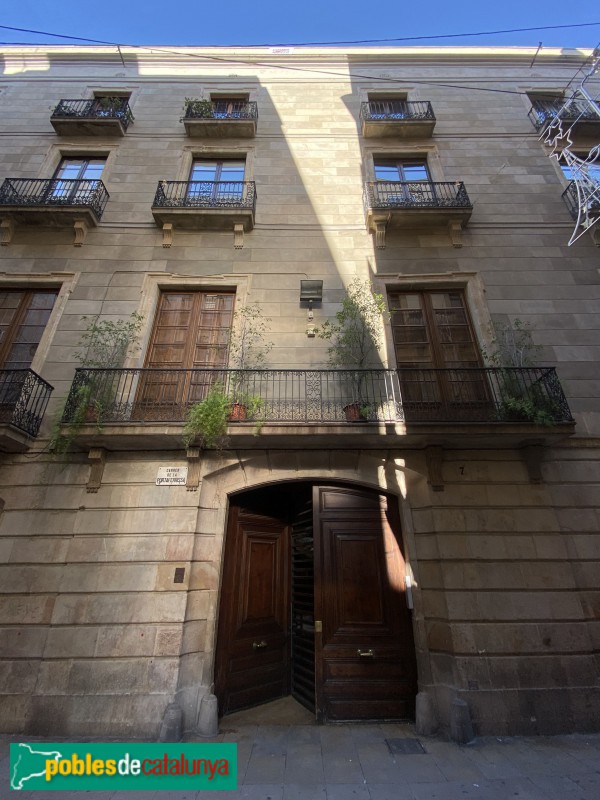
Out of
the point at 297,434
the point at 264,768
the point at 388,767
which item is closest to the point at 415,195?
the point at 297,434

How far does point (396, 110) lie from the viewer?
11.1 metres

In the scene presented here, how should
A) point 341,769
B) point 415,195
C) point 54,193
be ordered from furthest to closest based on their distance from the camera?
1. point 415,195
2. point 54,193
3. point 341,769

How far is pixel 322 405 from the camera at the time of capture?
621cm

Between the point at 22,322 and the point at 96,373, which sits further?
the point at 22,322

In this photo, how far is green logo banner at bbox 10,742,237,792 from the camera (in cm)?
373

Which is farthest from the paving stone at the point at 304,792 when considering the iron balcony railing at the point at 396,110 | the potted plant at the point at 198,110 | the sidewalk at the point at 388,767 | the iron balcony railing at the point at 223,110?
the potted plant at the point at 198,110

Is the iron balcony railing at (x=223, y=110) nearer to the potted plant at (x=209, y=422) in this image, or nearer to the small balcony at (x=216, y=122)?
the small balcony at (x=216, y=122)

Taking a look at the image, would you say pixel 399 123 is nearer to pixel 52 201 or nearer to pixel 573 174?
pixel 573 174

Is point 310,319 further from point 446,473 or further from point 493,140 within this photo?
point 493,140

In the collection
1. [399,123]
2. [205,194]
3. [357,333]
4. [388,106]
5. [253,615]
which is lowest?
[253,615]

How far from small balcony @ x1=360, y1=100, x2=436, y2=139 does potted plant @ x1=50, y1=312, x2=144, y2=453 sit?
28.0ft

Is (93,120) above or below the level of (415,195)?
above

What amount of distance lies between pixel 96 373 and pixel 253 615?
16.9 feet

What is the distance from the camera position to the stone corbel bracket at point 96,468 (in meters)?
5.91
